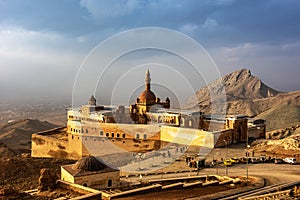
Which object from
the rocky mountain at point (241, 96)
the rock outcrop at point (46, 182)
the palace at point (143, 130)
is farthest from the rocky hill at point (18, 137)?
the rocky mountain at point (241, 96)

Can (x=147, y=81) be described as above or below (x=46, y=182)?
above

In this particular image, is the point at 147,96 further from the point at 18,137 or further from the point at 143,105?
the point at 18,137

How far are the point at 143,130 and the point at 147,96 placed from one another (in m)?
7.91

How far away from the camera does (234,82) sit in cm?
11962

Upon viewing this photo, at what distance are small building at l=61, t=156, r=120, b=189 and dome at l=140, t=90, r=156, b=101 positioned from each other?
966 inches

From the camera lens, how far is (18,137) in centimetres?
6450

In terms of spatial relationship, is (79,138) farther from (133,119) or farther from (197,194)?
(197,194)

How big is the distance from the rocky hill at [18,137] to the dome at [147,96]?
18490 mm

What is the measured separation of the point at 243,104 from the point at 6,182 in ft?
212

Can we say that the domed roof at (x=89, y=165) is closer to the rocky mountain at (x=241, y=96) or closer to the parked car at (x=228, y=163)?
the parked car at (x=228, y=163)

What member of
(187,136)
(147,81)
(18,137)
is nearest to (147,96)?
(147,81)

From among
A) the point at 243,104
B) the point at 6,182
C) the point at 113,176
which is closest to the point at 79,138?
the point at 6,182

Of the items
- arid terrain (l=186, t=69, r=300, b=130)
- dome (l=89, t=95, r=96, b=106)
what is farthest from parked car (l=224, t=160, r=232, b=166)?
arid terrain (l=186, t=69, r=300, b=130)

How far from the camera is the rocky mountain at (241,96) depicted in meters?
80.4
